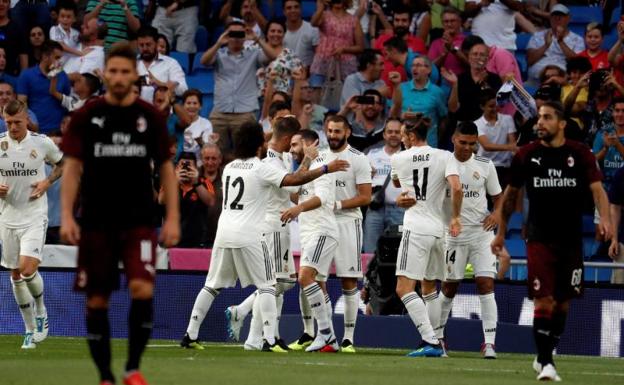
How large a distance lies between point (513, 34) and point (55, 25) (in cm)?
811

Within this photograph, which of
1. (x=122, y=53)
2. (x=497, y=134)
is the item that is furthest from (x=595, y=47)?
(x=122, y=53)

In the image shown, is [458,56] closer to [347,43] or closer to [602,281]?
[347,43]

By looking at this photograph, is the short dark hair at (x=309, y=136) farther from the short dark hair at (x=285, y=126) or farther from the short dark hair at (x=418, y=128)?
the short dark hair at (x=418, y=128)

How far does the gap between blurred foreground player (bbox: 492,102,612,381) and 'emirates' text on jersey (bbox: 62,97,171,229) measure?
151 inches

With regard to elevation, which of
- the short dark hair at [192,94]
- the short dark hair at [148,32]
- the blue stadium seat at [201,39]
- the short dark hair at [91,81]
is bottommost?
the short dark hair at [192,94]

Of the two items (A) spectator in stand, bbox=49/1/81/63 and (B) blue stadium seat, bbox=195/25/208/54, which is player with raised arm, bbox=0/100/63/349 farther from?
(B) blue stadium seat, bbox=195/25/208/54

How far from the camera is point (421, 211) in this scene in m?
15.2

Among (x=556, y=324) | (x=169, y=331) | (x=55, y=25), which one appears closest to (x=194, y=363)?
(x=556, y=324)

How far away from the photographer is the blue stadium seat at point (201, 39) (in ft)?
81.1

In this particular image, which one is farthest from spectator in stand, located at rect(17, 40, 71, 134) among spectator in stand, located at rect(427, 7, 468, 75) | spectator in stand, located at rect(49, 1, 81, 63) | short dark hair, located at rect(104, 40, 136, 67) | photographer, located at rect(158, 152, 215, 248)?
short dark hair, located at rect(104, 40, 136, 67)

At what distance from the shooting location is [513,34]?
22.8 meters

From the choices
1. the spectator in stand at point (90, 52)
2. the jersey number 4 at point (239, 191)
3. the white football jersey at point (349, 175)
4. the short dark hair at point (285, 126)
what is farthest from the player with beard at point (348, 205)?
the spectator in stand at point (90, 52)

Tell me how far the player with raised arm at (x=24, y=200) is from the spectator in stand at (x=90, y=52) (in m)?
7.54

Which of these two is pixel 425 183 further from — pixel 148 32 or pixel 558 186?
pixel 148 32
